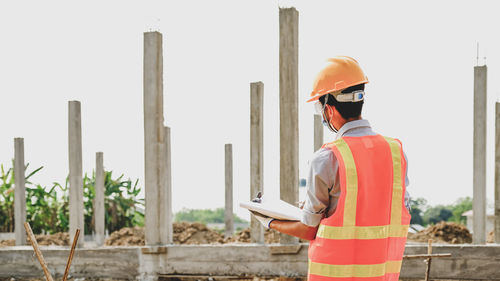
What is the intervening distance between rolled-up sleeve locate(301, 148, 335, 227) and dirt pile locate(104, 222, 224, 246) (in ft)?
32.6

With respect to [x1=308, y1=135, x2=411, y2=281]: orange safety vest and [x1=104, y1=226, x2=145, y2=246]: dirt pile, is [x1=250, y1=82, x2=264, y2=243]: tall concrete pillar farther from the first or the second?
[x1=104, y1=226, x2=145, y2=246]: dirt pile

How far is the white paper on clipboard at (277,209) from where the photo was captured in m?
2.24

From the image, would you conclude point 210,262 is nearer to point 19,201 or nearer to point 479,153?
point 479,153

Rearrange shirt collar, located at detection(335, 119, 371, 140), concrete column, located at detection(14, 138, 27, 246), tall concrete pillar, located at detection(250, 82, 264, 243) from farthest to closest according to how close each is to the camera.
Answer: concrete column, located at detection(14, 138, 27, 246) < tall concrete pillar, located at detection(250, 82, 264, 243) < shirt collar, located at detection(335, 119, 371, 140)

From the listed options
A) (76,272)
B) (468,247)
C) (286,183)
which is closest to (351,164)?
(286,183)

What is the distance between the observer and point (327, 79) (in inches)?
88.4

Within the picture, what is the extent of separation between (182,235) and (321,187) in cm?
1080

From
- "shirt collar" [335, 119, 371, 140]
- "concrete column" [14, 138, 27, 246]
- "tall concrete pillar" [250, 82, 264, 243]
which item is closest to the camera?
"shirt collar" [335, 119, 371, 140]

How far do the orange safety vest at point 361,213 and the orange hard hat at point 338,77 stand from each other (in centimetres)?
22

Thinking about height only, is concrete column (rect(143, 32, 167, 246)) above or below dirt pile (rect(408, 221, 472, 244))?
above

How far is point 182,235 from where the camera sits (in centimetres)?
1259

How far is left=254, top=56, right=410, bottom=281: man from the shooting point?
6.84 feet

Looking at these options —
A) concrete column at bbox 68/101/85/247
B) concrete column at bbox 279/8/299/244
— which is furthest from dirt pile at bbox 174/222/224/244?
concrete column at bbox 279/8/299/244

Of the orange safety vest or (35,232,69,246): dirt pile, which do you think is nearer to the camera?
the orange safety vest
